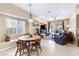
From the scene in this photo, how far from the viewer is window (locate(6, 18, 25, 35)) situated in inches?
130

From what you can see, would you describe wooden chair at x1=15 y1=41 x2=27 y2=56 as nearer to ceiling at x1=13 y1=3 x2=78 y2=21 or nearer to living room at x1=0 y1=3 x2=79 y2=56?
living room at x1=0 y1=3 x2=79 y2=56

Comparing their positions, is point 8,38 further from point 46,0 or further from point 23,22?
point 46,0

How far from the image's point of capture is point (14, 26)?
130 inches

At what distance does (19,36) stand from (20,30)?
23cm

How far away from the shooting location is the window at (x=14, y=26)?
331cm

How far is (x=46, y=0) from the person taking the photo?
7.68 ft

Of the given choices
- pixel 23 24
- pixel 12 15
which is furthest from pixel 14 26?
pixel 12 15

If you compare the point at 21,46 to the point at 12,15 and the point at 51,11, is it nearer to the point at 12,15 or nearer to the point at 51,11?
the point at 12,15

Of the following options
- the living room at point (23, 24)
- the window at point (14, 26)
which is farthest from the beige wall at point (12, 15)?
the window at point (14, 26)

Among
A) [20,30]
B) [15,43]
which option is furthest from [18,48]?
[20,30]

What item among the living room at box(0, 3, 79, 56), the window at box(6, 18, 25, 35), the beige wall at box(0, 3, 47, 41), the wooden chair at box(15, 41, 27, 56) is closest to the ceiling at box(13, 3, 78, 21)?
the living room at box(0, 3, 79, 56)

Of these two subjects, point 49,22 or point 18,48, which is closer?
point 18,48

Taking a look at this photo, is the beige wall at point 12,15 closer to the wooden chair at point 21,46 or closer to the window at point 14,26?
the window at point 14,26

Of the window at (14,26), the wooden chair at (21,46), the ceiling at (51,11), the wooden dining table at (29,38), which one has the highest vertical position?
the ceiling at (51,11)
